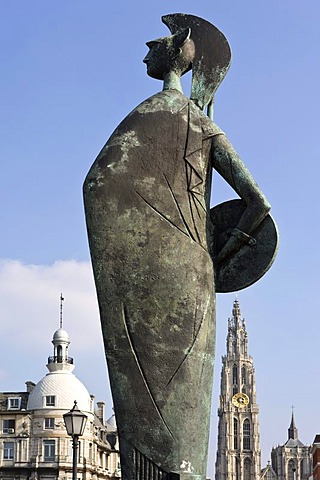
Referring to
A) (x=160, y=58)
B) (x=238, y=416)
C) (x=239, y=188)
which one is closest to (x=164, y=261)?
(x=239, y=188)

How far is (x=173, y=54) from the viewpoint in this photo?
7695 millimetres

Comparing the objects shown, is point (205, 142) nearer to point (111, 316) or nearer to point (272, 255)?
point (272, 255)

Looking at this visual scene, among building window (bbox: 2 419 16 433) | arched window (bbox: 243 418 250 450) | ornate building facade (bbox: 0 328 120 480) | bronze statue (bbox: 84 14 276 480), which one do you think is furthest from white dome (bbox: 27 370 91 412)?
arched window (bbox: 243 418 250 450)

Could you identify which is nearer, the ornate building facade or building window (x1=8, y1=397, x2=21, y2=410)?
the ornate building facade

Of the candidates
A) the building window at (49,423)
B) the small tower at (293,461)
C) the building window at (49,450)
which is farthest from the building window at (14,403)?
the small tower at (293,461)

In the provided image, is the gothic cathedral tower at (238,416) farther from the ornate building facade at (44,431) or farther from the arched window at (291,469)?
the ornate building facade at (44,431)

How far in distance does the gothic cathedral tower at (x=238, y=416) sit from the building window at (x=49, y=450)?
107142mm

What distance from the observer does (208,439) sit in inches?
276

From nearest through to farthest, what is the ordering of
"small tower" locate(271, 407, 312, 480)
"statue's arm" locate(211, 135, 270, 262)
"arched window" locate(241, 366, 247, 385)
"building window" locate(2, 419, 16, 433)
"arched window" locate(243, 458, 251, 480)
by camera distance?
"statue's arm" locate(211, 135, 270, 262) → "building window" locate(2, 419, 16, 433) → "arched window" locate(243, 458, 251, 480) → "arched window" locate(241, 366, 247, 385) → "small tower" locate(271, 407, 312, 480)

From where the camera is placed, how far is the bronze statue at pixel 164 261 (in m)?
6.75

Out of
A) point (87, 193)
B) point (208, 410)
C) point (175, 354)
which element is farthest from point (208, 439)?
point (87, 193)

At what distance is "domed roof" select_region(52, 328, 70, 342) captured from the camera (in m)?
66.0

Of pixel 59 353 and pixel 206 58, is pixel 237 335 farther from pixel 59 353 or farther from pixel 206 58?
pixel 206 58

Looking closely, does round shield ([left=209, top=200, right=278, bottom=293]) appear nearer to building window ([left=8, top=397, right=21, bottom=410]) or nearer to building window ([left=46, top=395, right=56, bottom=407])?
building window ([left=46, top=395, right=56, bottom=407])
